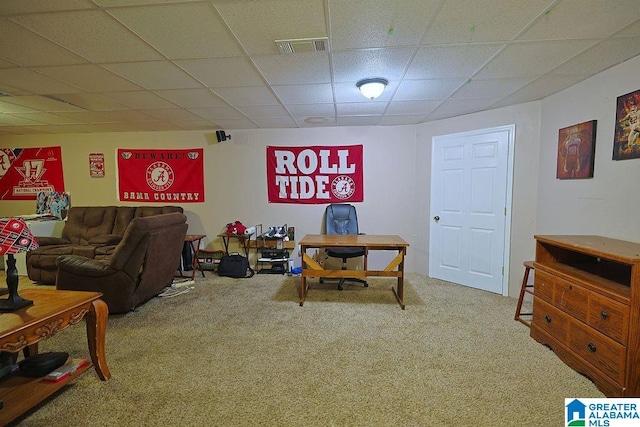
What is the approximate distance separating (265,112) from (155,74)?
53.2 inches

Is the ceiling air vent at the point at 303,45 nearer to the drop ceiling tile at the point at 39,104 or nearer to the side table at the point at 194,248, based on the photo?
the side table at the point at 194,248

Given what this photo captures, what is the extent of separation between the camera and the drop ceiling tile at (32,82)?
2.38m

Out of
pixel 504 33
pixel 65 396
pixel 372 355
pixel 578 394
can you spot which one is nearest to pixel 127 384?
pixel 65 396

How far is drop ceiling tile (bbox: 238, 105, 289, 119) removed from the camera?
3377 mm

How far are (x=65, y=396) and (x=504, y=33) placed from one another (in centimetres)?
363

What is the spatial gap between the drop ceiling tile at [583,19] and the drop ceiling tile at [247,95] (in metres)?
2.22

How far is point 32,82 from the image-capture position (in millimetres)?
2594

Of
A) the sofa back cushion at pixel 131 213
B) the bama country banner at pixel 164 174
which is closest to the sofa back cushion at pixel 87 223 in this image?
the sofa back cushion at pixel 131 213

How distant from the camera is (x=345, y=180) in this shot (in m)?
4.32

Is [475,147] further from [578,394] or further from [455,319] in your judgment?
[578,394]

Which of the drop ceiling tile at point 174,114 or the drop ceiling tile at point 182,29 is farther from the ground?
the drop ceiling tile at point 182,29

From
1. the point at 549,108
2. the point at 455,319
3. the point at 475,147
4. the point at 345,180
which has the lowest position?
the point at 455,319

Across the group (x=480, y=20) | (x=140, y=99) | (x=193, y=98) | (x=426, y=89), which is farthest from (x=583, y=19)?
(x=140, y=99)

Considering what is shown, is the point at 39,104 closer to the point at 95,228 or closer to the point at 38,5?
the point at 95,228
